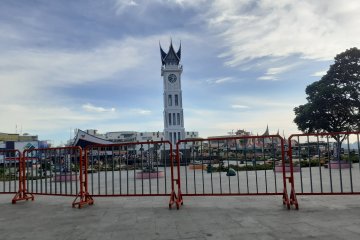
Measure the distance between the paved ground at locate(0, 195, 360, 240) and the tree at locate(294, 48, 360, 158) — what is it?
23265mm

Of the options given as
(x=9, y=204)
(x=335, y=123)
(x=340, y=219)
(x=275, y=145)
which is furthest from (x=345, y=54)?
(x=9, y=204)

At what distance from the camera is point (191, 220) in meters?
6.05

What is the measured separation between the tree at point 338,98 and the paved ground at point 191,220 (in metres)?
23.3

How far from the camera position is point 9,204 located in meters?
8.91

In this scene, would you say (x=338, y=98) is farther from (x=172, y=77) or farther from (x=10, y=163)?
(x=172, y=77)

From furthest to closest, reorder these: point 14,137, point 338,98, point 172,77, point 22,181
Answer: point 14,137
point 172,77
point 338,98
point 22,181

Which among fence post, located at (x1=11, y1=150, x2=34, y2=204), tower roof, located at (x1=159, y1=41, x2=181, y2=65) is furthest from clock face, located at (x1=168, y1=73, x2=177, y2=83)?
fence post, located at (x1=11, y1=150, x2=34, y2=204)

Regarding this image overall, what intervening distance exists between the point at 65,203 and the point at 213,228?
16.0 feet

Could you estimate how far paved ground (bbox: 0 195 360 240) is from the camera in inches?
200

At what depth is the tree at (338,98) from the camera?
28.6m

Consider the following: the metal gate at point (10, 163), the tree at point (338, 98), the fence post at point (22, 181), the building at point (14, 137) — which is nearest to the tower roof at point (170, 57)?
the building at point (14, 137)

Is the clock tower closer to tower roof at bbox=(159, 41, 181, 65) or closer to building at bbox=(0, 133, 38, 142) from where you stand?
tower roof at bbox=(159, 41, 181, 65)

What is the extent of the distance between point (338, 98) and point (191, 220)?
1070 inches

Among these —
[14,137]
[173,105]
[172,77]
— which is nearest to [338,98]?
[173,105]
